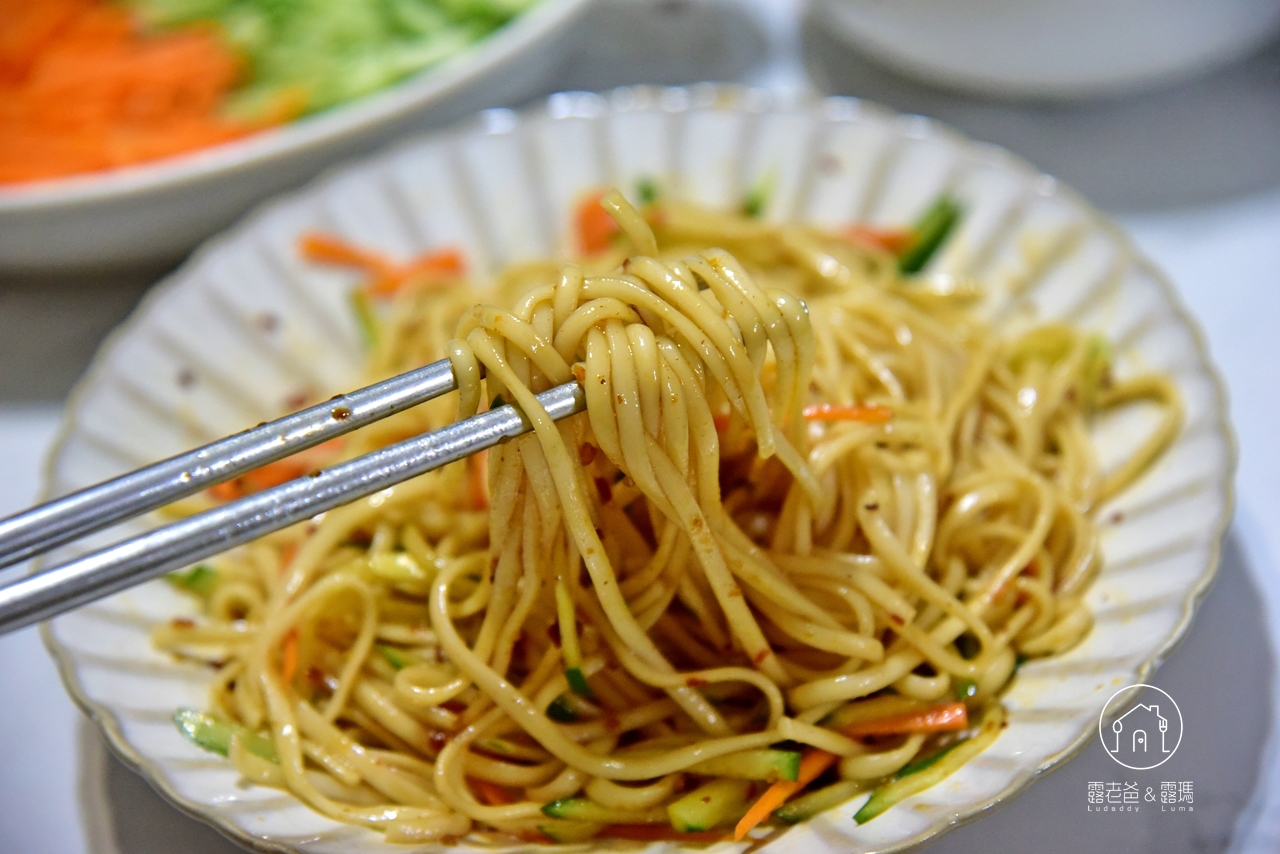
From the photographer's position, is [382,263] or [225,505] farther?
Answer: [382,263]

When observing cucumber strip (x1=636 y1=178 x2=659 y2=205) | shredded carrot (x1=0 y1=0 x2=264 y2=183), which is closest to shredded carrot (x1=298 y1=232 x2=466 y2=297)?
cucumber strip (x1=636 y1=178 x2=659 y2=205)

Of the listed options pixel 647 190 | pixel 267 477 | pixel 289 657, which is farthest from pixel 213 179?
pixel 289 657

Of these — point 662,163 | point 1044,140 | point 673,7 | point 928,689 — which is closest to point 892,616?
point 928,689

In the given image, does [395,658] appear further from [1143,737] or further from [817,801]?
[1143,737]

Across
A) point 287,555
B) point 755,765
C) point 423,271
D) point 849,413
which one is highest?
point 423,271

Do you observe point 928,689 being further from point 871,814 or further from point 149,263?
point 149,263

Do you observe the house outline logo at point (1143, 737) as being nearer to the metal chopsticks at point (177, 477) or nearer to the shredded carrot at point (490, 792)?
the shredded carrot at point (490, 792)

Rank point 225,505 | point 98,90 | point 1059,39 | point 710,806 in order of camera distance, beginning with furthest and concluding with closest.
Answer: point 98,90 < point 1059,39 < point 710,806 < point 225,505
